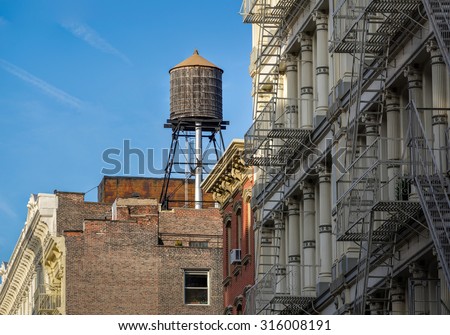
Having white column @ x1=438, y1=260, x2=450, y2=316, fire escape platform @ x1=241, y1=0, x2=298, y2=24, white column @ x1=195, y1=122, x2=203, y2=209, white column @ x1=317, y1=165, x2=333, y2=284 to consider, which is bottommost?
white column @ x1=438, y1=260, x2=450, y2=316

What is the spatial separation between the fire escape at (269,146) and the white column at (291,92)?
29cm

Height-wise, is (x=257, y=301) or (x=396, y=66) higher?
(x=396, y=66)

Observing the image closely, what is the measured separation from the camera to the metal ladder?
92.1 feet

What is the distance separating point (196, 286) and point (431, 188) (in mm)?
50664

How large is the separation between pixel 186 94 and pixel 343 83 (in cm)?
6368

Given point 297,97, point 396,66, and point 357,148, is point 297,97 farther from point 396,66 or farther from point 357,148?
point 396,66

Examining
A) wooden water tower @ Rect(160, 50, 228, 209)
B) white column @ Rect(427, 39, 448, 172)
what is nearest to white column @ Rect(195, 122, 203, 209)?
wooden water tower @ Rect(160, 50, 228, 209)

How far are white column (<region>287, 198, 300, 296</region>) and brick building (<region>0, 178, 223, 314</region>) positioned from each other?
3216 cm

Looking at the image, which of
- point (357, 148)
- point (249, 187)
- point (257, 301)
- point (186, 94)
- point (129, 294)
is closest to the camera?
point (357, 148)

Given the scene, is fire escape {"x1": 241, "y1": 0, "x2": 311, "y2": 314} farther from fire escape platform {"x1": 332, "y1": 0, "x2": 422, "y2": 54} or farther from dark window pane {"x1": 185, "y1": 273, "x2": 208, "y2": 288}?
dark window pane {"x1": 185, "y1": 273, "x2": 208, "y2": 288}

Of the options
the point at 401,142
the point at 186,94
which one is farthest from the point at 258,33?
the point at 186,94

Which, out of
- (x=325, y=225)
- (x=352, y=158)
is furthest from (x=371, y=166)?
(x=325, y=225)

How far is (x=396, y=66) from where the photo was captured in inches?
1345

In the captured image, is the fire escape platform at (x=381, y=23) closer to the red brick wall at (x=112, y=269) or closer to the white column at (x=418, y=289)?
the white column at (x=418, y=289)
